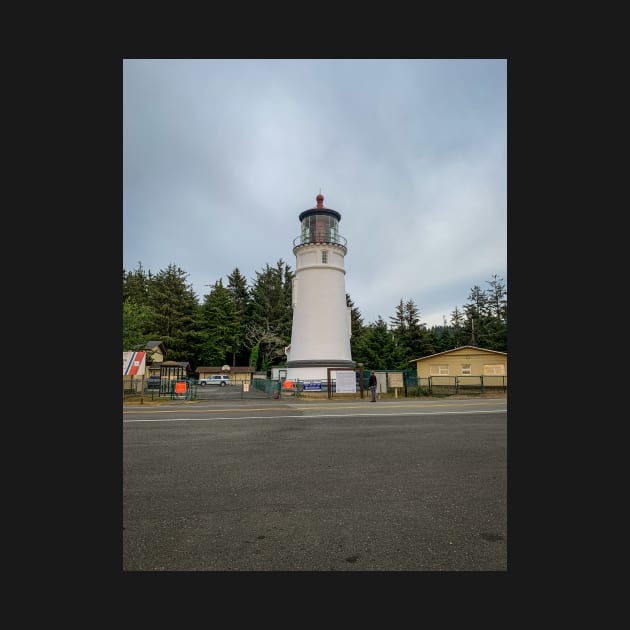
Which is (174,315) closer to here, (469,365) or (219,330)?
(219,330)

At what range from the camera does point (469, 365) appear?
30.6 meters

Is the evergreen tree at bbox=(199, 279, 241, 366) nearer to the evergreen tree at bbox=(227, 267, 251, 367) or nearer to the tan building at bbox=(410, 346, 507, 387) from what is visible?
the evergreen tree at bbox=(227, 267, 251, 367)

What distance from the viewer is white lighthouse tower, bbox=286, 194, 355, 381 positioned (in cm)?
2570

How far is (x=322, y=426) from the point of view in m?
9.84

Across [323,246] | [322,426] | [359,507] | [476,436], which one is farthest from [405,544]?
[323,246]

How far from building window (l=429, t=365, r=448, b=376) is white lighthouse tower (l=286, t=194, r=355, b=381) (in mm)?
9199

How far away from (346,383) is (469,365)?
14.3m

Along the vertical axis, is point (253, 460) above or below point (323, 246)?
below

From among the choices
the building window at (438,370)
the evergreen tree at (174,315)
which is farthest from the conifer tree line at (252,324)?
the building window at (438,370)

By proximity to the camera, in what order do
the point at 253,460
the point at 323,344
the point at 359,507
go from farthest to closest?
1. the point at 323,344
2. the point at 253,460
3. the point at 359,507

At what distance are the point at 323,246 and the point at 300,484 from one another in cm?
2284

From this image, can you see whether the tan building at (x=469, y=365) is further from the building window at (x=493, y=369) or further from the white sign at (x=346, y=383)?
the white sign at (x=346, y=383)

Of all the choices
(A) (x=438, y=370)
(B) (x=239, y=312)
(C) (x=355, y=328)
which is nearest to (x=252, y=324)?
(B) (x=239, y=312)

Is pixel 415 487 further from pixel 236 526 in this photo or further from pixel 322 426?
pixel 322 426
